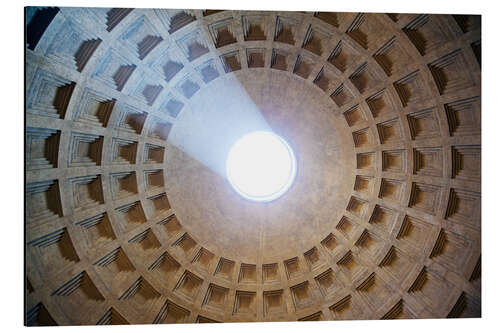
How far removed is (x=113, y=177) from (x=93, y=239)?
2788 millimetres

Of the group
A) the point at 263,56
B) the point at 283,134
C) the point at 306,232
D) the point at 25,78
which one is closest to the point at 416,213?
the point at 306,232

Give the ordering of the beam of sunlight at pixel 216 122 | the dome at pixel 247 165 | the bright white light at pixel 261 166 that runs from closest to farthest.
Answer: the dome at pixel 247 165 < the beam of sunlight at pixel 216 122 < the bright white light at pixel 261 166

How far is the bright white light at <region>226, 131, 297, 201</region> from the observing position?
18.7 metres

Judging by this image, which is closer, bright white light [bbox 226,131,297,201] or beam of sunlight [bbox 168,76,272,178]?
beam of sunlight [bbox 168,76,272,178]

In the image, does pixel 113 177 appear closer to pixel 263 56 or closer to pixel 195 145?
pixel 195 145

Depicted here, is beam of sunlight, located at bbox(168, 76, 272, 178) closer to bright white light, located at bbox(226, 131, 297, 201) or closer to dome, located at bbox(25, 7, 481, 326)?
dome, located at bbox(25, 7, 481, 326)

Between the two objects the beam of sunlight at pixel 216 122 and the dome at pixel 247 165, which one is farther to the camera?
the beam of sunlight at pixel 216 122

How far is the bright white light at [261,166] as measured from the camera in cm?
1872

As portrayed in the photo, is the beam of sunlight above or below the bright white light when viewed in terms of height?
above

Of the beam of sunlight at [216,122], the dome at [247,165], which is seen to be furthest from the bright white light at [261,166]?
the beam of sunlight at [216,122]

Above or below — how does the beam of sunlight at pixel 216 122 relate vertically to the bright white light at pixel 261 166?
above

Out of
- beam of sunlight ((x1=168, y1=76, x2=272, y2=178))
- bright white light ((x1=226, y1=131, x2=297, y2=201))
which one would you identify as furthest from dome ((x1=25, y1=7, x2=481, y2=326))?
bright white light ((x1=226, y1=131, x2=297, y2=201))

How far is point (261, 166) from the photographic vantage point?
2098cm

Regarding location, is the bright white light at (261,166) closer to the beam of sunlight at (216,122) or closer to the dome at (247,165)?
the dome at (247,165)
